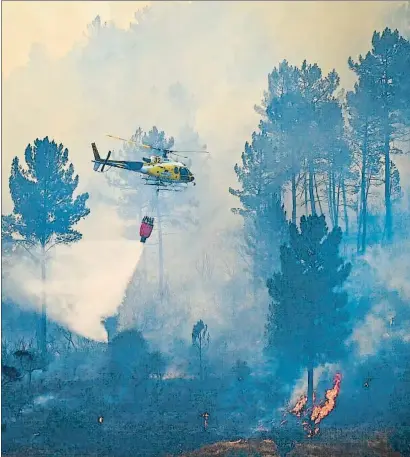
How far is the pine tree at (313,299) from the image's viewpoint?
38.0 feet

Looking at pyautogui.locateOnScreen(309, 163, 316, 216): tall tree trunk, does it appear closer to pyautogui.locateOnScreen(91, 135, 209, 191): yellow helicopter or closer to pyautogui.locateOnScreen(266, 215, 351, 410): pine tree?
pyautogui.locateOnScreen(266, 215, 351, 410): pine tree

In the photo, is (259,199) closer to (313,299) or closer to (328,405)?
(313,299)

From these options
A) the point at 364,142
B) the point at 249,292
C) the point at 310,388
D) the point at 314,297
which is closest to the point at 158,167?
the point at 249,292

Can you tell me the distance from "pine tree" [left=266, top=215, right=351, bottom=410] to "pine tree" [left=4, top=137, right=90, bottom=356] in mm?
4967

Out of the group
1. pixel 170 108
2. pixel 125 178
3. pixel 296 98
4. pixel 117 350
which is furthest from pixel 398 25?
pixel 117 350

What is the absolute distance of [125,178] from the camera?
43.9 feet

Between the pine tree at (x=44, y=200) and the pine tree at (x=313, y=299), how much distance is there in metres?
4.97

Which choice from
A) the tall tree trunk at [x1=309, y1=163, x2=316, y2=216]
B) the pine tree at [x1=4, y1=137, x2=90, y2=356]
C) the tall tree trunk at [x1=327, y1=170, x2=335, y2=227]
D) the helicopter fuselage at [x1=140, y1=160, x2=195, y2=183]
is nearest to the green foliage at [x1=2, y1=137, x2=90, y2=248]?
the pine tree at [x1=4, y1=137, x2=90, y2=356]

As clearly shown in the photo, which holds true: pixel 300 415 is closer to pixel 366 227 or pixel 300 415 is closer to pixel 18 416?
pixel 366 227

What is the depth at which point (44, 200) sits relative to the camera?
515 inches

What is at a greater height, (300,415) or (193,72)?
(193,72)

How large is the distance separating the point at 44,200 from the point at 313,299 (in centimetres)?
645

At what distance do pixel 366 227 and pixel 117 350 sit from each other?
6.19 metres

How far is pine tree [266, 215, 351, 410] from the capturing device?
1159cm
